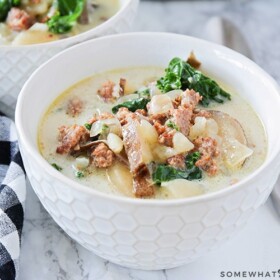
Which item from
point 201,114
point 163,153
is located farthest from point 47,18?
point 163,153

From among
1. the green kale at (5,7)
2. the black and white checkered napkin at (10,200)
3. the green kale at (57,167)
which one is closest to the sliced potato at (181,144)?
the green kale at (57,167)

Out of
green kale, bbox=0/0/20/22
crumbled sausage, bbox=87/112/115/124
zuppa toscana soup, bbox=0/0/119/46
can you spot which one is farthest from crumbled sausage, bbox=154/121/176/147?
green kale, bbox=0/0/20/22

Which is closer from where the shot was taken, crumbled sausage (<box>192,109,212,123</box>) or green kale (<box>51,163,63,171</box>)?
green kale (<box>51,163,63,171</box>)

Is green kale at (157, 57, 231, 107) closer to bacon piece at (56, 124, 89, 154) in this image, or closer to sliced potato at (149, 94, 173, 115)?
sliced potato at (149, 94, 173, 115)

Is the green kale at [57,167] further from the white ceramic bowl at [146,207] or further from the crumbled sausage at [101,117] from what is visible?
the crumbled sausage at [101,117]

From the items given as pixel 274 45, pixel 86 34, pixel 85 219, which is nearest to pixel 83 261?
pixel 85 219

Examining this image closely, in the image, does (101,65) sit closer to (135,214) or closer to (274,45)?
(135,214)

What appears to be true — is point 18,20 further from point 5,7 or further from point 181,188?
point 181,188
